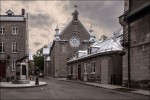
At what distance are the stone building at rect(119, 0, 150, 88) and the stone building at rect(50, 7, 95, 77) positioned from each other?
46478 millimetres

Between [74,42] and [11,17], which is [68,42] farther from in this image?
[11,17]

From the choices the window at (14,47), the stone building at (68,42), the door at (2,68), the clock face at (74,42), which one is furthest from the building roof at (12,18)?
the clock face at (74,42)

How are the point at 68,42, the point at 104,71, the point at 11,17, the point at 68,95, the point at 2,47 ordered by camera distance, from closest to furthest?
the point at 68,95, the point at 104,71, the point at 2,47, the point at 11,17, the point at 68,42

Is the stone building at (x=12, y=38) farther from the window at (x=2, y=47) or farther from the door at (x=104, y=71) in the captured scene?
the door at (x=104, y=71)

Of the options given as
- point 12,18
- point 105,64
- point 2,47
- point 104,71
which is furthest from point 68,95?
point 12,18

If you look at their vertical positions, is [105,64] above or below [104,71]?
above

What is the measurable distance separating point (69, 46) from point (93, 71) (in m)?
35.6

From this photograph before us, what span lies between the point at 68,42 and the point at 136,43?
50749 mm

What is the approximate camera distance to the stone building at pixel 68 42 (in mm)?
76688

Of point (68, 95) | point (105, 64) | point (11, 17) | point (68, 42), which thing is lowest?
point (68, 95)

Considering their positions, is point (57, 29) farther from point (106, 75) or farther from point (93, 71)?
point (106, 75)

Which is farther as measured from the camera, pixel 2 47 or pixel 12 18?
pixel 12 18

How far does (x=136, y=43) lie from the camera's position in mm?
28047

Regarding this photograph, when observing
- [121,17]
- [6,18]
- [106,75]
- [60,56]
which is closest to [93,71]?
[106,75]
